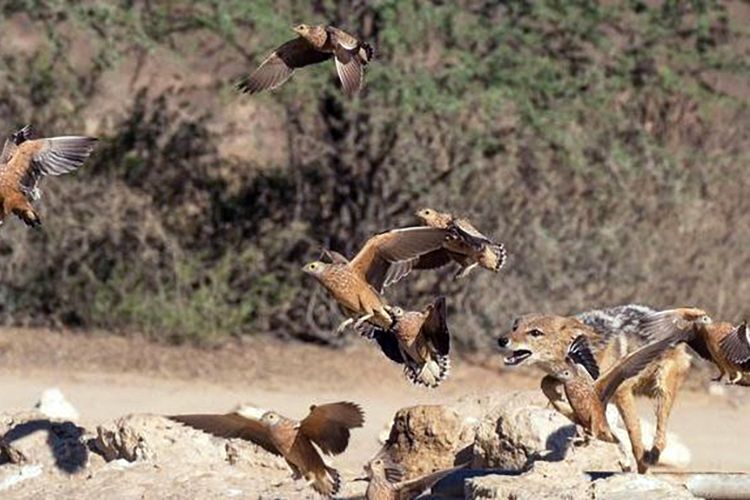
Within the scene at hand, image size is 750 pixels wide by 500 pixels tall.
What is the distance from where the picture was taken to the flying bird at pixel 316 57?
9812 mm

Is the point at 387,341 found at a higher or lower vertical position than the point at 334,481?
higher

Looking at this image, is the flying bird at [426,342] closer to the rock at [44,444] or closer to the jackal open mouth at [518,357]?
the jackal open mouth at [518,357]

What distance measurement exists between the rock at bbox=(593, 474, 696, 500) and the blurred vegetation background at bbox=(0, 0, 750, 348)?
31.6ft

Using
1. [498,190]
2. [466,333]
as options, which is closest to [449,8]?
[498,190]

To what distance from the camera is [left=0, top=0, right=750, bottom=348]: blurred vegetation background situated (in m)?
17.5

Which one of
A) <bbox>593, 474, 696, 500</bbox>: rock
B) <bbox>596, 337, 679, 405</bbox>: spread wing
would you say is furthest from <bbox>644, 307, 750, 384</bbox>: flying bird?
<bbox>593, 474, 696, 500</bbox>: rock

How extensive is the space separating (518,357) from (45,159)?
2577mm

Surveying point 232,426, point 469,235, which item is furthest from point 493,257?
point 232,426

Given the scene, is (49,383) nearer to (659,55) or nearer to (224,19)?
(224,19)

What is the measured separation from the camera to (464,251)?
8938mm

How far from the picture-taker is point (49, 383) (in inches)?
636

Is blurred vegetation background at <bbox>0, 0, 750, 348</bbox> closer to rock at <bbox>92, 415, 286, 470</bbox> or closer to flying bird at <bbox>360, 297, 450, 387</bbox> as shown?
rock at <bbox>92, 415, 286, 470</bbox>

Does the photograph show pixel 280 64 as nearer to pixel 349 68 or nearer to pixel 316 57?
pixel 316 57

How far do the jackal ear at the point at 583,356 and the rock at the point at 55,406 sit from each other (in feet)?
17.5
